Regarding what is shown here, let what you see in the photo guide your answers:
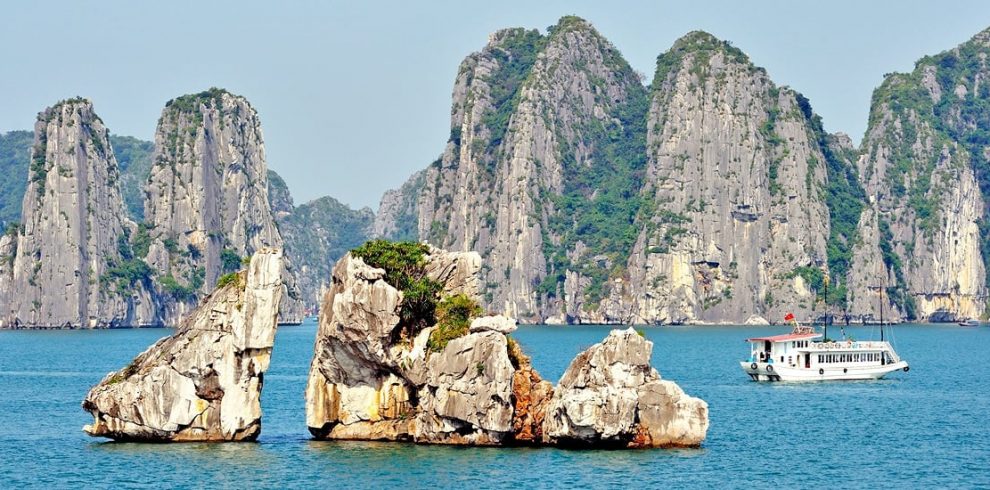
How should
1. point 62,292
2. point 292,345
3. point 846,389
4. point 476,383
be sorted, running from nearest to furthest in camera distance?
1. point 476,383
2. point 846,389
3. point 292,345
4. point 62,292

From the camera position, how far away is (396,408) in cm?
5372

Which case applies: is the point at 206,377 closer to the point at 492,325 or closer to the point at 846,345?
the point at 492,325

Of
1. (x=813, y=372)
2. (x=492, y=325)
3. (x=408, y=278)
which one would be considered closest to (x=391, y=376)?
(x=408, y=278)

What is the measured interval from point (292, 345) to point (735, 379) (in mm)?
61405

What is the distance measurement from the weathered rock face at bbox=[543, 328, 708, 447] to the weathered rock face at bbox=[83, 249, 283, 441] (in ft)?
31.2

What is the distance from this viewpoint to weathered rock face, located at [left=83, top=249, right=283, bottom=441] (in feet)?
167

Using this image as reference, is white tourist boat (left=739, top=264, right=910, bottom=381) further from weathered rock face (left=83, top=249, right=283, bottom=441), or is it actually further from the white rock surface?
weathered rock face (left=83, top=249, right=283, bottom=441)

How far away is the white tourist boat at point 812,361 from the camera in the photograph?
309 feet

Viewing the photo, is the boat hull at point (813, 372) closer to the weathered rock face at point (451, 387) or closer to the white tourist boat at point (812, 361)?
the white tourist boat at point (812, 361)

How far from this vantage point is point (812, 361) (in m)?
95.5

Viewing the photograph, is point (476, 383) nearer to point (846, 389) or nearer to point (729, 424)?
point (729, 424)

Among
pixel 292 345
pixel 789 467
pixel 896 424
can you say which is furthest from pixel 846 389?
pixel 292 345

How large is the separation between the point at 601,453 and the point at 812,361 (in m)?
47.6

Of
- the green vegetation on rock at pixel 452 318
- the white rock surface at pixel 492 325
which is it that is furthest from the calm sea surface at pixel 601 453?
the white rock surface at pixel 492 325
